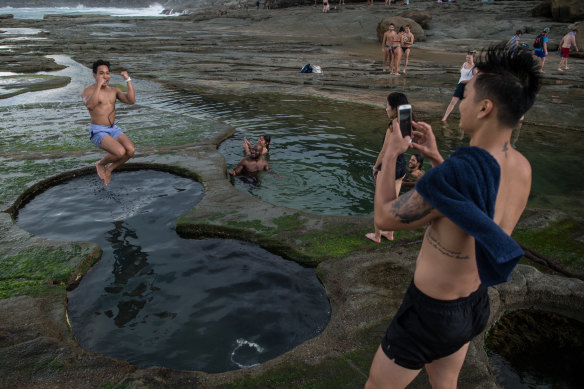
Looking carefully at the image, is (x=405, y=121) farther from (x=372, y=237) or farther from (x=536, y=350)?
(x=372, y=237)

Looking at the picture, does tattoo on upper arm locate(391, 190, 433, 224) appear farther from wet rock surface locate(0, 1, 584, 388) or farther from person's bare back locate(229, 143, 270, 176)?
person's bare back locate(229, 143, 270, 176)

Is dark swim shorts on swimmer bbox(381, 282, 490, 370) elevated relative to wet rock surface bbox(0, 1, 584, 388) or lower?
elevated

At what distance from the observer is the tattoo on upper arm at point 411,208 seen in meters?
1.85

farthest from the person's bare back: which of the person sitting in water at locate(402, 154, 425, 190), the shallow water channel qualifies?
the person sitting in water at locate(402, 154, 425, 190)

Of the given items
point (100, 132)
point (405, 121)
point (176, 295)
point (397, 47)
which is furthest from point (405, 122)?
point (397, 47)

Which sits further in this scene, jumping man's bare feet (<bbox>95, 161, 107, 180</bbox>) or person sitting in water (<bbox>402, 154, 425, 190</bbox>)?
person sitting in water (<bbox>402, 154, 425, 190</bbox>)

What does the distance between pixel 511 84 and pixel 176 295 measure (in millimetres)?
3831

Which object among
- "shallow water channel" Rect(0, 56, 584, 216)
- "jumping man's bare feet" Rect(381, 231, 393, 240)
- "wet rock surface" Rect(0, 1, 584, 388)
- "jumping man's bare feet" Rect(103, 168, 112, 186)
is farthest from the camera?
"shallow water channel" Rect(0, 56, 584, 216)

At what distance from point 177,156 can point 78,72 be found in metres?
14.1

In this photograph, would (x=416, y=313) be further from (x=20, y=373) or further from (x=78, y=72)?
(x=78, y=72)

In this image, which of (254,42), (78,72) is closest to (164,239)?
(78,72)

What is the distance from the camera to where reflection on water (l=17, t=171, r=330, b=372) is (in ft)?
12.2

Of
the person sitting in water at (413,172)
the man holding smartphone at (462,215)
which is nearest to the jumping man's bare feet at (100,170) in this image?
the person sitting in water at (413,172)

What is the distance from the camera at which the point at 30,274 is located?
4.36 meters
